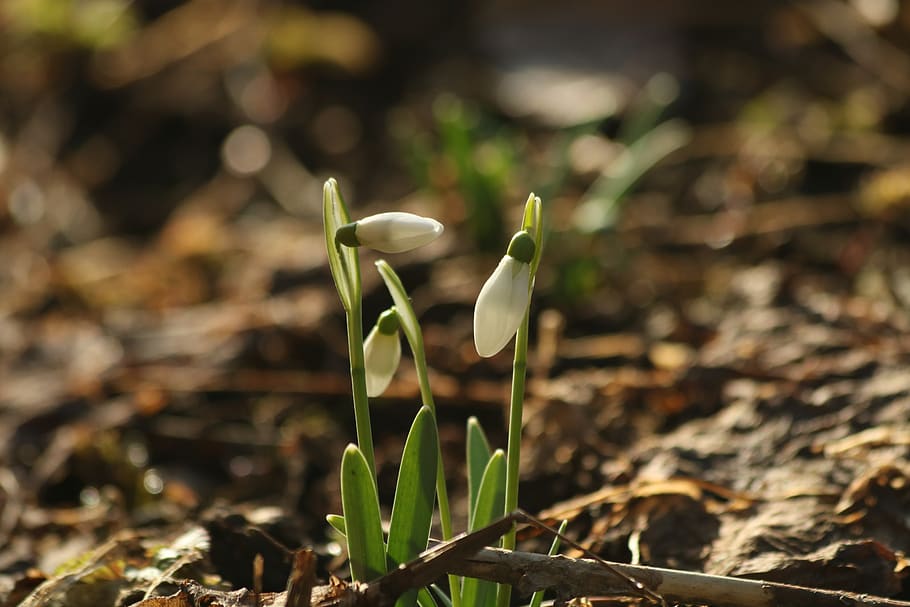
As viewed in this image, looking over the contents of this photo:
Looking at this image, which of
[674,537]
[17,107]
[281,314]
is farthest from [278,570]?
[17,107]

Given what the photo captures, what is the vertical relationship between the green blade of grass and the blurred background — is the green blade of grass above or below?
→ below

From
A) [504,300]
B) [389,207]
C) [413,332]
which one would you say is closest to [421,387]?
[413,332]

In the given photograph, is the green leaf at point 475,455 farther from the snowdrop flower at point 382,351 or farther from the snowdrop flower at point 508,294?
the snowdrop flower at point 508,294

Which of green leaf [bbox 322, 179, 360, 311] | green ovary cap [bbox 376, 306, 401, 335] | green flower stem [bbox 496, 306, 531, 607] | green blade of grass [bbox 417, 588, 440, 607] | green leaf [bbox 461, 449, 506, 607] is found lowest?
green blade of grass [bbox 417, 588, 440, 607]

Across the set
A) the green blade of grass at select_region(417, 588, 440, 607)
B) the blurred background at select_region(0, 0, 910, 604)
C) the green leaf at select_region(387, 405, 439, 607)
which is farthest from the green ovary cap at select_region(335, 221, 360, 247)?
the blurred background at select_region(0, 0, 910, 604)

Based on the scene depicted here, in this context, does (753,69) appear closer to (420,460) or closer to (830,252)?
(830,252)

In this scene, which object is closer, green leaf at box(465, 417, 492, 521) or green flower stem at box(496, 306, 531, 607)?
green flower stem at box(496, 306, 531, 607)

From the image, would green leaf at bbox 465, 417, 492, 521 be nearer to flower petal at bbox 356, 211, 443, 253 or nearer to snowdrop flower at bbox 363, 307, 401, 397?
snowdrop flower at bbox 363, 307, 401, 397
